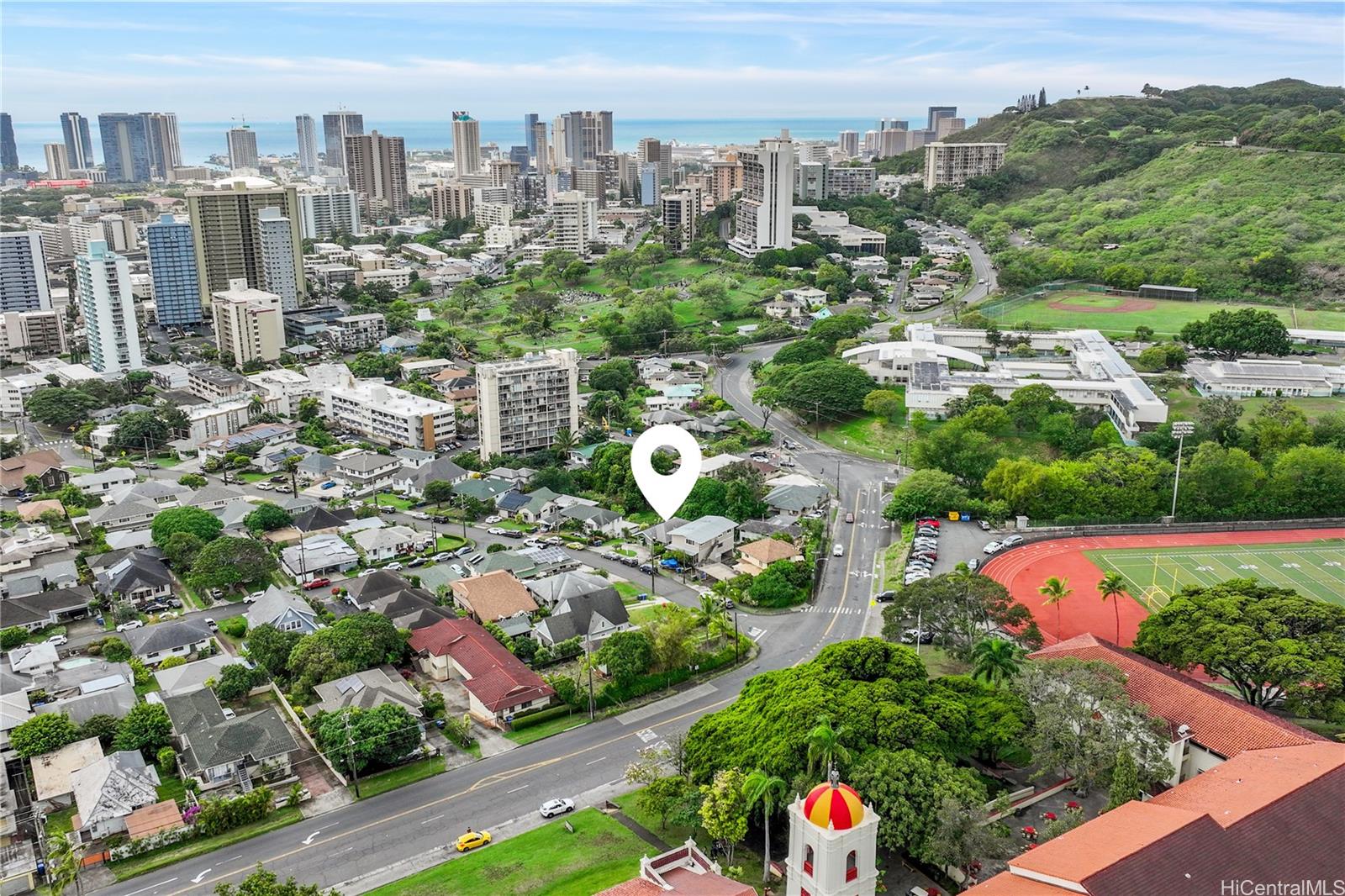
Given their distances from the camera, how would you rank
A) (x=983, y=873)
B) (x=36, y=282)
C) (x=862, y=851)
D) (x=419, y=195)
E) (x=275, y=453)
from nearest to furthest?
(x=862, y=851) < (x=983, y=873) < (x=275, y=453) < (x=36, y=282) < (x=419, y=195)

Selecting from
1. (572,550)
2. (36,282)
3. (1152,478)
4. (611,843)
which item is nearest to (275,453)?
(572,550)

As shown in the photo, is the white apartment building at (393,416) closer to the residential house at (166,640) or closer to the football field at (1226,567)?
the residential house at (166,640)

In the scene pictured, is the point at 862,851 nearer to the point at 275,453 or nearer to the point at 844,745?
the point at 844,745

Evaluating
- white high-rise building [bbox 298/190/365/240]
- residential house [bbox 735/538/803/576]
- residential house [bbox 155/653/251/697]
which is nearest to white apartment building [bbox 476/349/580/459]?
residential house [bbox 735/538/803/576]

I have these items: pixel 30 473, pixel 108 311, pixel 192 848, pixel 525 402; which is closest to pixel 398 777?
pixel 192 848

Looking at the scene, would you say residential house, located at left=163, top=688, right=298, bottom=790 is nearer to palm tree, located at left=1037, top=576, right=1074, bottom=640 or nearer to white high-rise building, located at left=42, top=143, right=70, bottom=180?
palm tree, located at left=1037, top=576, right=1074, bottom=640
